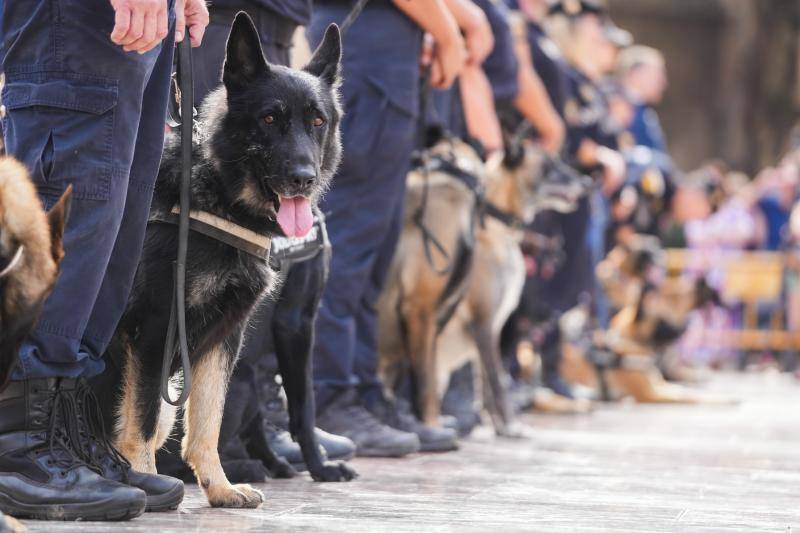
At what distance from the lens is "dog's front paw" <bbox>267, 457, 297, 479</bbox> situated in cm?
388

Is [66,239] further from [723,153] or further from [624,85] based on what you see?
[723,153]

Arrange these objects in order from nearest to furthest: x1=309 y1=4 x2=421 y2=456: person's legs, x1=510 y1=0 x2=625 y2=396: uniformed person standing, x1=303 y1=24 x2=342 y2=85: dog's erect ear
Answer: x1=303 y1=24 x2=342 y2=85: dog's erect ear
x1=309 y1=4 x2=421 y2=456: person's legs
x1=510 y1=0 x2=625 y2=396: uniformed person standing

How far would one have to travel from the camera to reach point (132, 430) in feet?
9.91

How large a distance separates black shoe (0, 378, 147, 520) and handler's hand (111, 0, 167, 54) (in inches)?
30.8

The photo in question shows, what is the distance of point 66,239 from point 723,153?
2235 cm

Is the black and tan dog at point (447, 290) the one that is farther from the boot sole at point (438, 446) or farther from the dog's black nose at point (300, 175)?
the dog's black nose at point (300, 175)

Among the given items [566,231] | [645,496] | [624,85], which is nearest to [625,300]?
[624,85]

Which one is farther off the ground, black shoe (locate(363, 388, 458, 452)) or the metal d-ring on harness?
the metal d-ring on harness

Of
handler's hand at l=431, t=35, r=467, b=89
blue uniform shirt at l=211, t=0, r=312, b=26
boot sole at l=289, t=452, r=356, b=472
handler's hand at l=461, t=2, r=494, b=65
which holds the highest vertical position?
handler's hand at l=461, t=2, r=494, b=65

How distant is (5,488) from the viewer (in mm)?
2707

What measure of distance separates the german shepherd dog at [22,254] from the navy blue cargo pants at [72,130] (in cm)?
29

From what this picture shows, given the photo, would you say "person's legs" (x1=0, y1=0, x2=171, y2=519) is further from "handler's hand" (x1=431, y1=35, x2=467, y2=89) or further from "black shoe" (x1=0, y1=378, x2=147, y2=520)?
"handler's hand" (x1=431, y1=35, x2=467, y2=89)

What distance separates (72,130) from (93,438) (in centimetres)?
72

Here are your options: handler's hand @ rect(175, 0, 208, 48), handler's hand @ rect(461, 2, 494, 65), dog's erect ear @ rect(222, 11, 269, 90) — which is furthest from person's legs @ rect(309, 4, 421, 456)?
handler's hand @ rect(175, 0, 208, 48)
